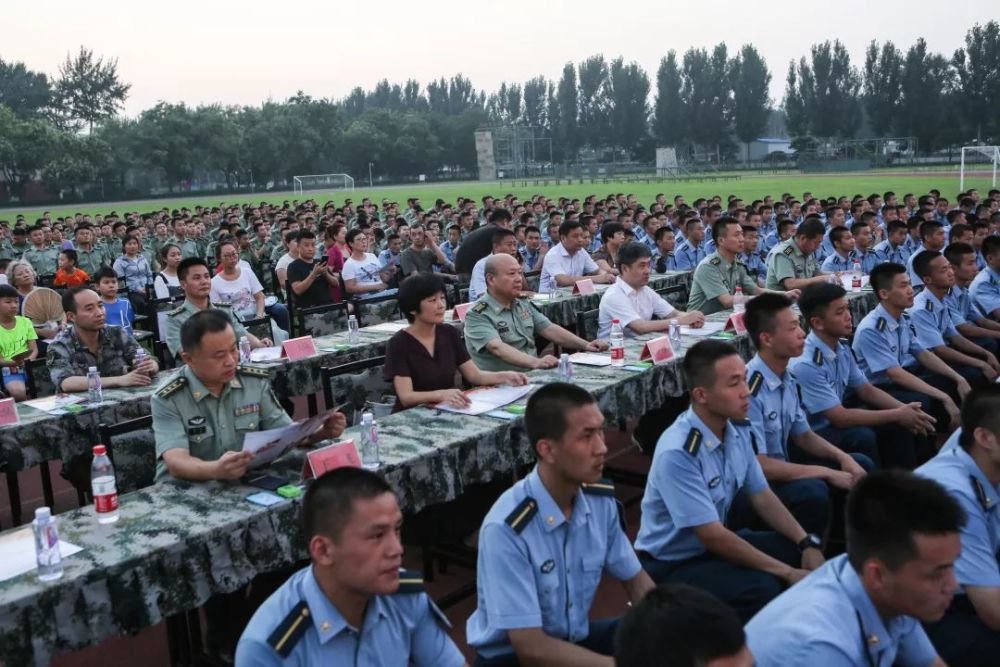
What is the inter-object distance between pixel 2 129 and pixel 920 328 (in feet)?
164

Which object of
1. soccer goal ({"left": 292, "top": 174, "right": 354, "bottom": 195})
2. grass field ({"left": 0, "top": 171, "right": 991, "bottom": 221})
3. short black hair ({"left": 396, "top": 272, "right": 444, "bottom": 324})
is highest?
soccer goal ({"left": 292, "top": 174, "right": 354, "bottom": 195})

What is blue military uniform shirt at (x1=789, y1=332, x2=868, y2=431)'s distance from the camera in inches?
170

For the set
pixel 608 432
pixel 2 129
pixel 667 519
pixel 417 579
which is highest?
pixel 2 129

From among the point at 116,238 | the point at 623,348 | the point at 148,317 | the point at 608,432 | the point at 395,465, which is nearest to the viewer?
the point at 395,465

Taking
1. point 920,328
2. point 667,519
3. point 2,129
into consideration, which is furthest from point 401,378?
point 2,129

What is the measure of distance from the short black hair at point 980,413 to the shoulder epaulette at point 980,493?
0.48 feet

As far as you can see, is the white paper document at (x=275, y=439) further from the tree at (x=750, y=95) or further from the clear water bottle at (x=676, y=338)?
the tree at (x=750, y=95)

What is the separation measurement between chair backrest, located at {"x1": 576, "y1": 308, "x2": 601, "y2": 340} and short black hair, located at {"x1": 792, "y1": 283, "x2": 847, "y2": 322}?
182 cm

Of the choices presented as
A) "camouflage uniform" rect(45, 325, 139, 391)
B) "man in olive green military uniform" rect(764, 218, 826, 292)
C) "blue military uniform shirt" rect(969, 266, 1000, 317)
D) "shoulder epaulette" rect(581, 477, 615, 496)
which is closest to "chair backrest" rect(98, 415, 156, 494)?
"camouflage uniform" rect(45, 325, 139, 391)

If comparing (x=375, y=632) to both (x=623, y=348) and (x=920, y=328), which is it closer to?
(x=623, y=348)

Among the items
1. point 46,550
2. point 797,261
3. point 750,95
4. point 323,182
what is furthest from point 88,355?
point 750,95

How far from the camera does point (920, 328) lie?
563 centimetres

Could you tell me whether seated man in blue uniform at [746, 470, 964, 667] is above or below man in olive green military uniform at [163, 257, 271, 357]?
below

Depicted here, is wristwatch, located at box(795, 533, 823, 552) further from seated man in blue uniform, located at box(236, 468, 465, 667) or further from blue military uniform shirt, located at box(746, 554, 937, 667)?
seated man in blue uniform, located at box(236, 468, 465, 667)
